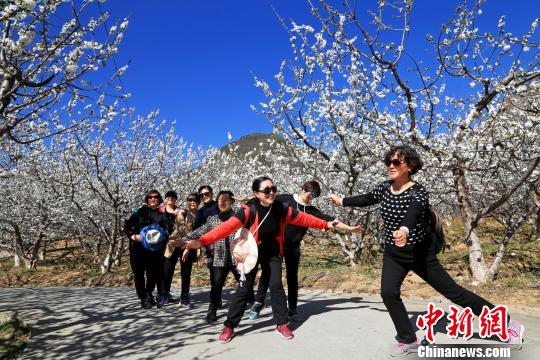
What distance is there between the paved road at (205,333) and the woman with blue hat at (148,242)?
376 millimetres

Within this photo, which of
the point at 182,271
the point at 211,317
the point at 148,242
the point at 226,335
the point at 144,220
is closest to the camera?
the point at 226,335

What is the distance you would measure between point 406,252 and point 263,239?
1.49m

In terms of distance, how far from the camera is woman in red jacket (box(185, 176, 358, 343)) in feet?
13.6

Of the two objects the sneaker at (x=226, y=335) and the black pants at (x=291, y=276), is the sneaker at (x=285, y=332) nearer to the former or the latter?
the sneaker at (x=226, y=335)

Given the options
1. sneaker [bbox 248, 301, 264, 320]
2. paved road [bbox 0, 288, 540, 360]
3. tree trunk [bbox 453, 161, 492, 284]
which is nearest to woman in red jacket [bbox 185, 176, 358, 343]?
paved road [bbox 0, 288, 540, 360]

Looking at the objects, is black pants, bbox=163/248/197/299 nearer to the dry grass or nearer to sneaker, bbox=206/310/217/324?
sneaker, bbox=206/310/217/324

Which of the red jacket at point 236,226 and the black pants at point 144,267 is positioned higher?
the red jacket at point 236,226

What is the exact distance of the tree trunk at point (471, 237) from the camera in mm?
6648

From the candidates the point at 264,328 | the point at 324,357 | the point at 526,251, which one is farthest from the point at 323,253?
the point at 324,357

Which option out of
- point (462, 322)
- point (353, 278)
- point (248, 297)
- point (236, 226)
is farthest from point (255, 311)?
point (353, 278)

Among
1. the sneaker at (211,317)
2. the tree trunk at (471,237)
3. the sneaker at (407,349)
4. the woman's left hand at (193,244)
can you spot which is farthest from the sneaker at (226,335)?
the tree trunk at (471,237)

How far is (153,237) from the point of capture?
6.02 metres

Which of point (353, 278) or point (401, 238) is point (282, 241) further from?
point (353, 278)
